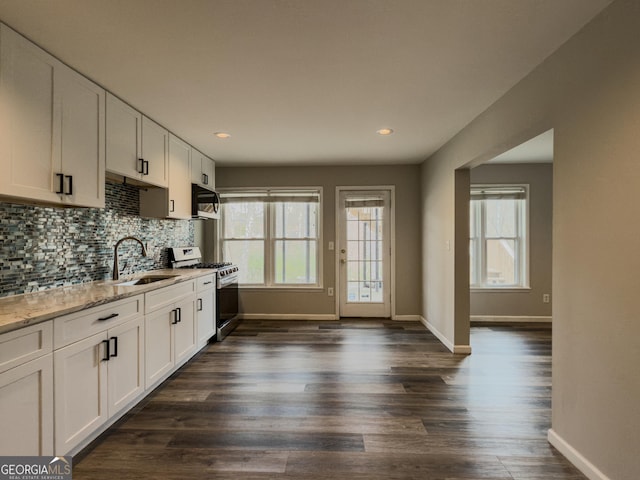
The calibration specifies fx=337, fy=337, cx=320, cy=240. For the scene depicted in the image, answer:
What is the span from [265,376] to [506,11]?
3.00 metres

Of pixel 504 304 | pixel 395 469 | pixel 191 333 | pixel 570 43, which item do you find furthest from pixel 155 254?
pixel 504 304

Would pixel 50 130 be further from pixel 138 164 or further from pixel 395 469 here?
pixel 395 469

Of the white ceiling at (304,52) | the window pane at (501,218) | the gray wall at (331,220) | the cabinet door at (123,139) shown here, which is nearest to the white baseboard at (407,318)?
the gray wall at (331,220)

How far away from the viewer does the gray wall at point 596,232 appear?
57.7 inches

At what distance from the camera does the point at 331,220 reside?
5.02 metres

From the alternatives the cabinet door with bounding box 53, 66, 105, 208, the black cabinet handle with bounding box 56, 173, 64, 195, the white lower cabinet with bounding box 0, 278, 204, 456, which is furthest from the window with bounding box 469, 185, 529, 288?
the black cabinet handle with bounding box 56, 173, 64, 195

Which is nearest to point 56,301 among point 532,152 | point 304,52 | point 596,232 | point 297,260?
point 304,52

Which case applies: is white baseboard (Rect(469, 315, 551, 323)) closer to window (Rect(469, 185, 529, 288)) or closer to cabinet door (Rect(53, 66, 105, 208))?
window (Rect(469, 185, 529, 288))

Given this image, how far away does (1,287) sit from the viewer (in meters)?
1.98

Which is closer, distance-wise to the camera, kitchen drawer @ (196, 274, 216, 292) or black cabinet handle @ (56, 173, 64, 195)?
black cabinet handle @ (56, 173, 64, 195)

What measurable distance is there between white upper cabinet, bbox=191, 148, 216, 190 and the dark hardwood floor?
208 centimetres

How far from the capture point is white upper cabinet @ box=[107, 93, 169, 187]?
256 cm

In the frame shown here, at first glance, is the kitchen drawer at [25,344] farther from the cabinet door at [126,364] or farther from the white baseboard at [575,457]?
the white baseboard at [575,457]

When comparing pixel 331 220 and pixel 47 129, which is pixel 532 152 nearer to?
pixel 331 220
